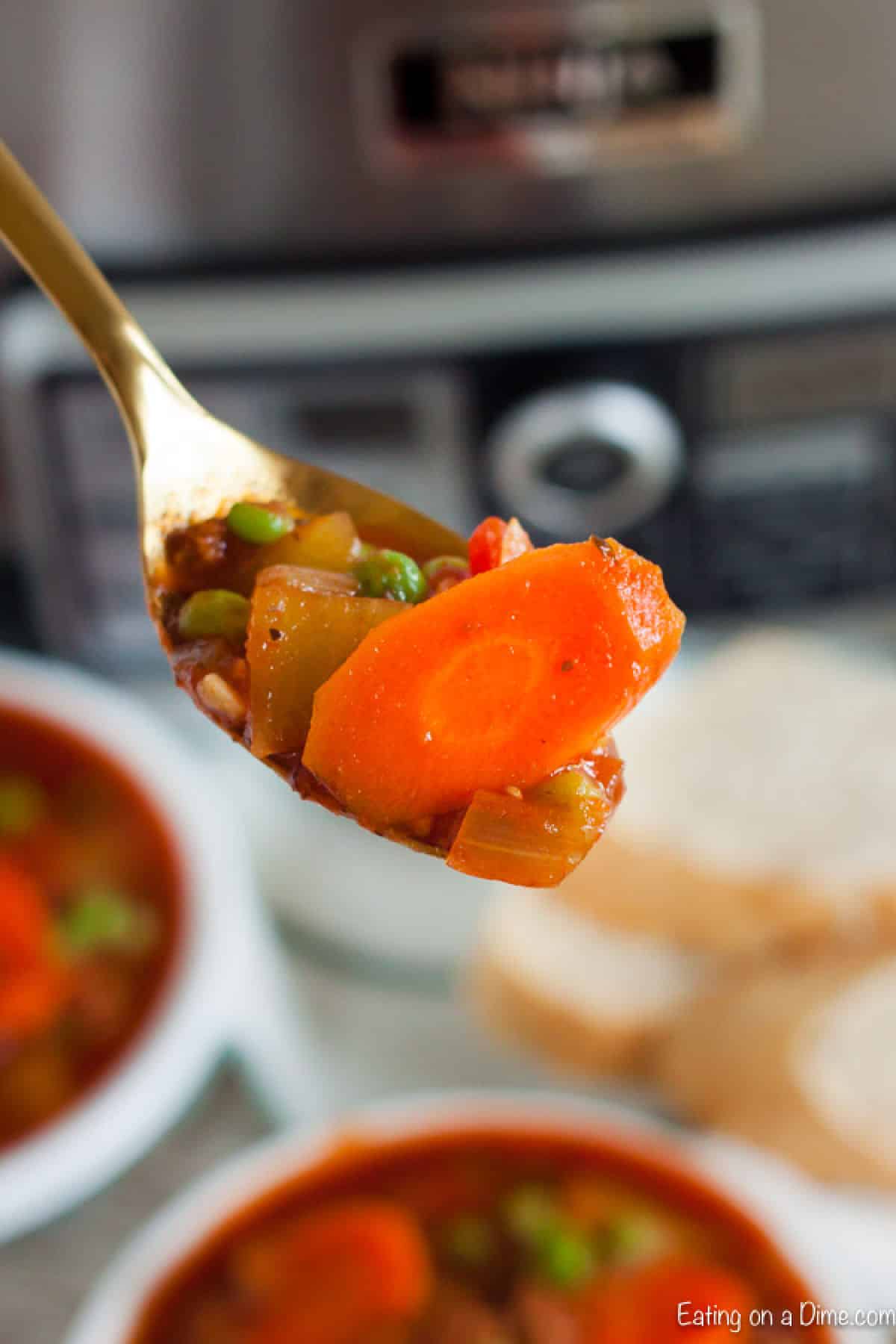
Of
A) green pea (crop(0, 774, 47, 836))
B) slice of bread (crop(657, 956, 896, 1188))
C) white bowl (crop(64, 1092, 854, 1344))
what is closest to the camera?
white bowl (crop(64, 1092, 854, 1344))

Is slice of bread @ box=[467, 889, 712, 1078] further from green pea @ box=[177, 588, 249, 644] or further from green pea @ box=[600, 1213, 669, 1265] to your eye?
green pea @ box=[177, 588, 249, 644]

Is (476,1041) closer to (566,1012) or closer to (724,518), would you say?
(566,1012)

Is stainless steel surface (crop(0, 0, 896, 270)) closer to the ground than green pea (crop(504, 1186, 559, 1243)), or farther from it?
farther from it

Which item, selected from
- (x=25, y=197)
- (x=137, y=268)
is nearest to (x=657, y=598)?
(x=25, y=197)

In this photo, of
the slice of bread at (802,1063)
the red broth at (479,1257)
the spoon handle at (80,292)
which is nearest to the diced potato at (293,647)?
the spoon handle at (80,292)

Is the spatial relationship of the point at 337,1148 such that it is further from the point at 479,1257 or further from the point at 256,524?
the point at 256,524

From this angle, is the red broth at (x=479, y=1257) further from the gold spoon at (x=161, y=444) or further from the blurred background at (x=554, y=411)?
the gold spoon at (x=161, y=444)

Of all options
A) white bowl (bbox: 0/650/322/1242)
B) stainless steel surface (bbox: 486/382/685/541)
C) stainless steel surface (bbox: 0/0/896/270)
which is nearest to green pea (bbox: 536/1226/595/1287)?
white bowl (bbox: 0/650/322/1242)

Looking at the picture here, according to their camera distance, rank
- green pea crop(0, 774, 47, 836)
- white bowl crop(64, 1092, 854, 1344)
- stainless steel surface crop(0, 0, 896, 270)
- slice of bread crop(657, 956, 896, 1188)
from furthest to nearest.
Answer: green pea crop(0, 774, 47, 836)
slice of bread crop(657, 956, 896, 1188)
white bowl crop(64, 1092, 854, 1344)
stainless steel surface crop(0, 0, 896, 270)
